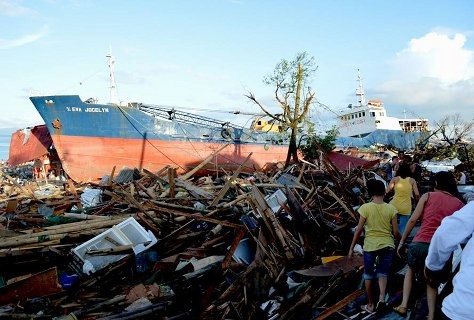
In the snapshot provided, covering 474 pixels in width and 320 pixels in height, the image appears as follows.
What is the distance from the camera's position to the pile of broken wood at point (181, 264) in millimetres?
4707

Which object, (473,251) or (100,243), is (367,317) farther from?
(100,243)

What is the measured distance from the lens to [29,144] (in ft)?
68.0

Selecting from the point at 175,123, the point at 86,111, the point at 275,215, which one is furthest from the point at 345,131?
the point at 275,215

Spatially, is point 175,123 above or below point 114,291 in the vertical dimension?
above

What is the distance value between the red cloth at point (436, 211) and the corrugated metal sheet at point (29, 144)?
20.7m

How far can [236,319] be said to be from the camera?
4562mm

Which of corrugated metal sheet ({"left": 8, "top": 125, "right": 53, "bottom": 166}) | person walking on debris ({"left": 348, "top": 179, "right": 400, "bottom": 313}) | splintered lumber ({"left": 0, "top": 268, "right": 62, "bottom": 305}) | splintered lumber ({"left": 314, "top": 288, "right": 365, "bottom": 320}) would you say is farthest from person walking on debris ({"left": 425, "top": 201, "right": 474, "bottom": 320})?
corrugated metal sheet ({"left": 8, "top": 125, "right": 53, "bottom": 166})

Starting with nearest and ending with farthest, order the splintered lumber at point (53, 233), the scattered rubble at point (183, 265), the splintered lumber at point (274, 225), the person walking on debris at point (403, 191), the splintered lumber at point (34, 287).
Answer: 1. the scattered rubble at point (183, 265)
2. the splintered lumber at point (34, 287)
3. the splintered lumber at point (53, 233)
4. the splintered lumber at point (274, 225)
5. the person walking on debris at point (403, 191)

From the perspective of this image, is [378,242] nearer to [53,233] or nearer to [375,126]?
[53,233]

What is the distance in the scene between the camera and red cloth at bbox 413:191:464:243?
3.75 meters

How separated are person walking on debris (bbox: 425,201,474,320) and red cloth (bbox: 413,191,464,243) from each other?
128 cm

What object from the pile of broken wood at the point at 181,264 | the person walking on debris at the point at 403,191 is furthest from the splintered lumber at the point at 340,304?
the person walking on debris at the point at 403,191

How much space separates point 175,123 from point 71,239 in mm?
16205

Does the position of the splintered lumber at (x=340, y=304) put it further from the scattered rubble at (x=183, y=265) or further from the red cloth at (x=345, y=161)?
the red cloth at (x=345, y=161)
